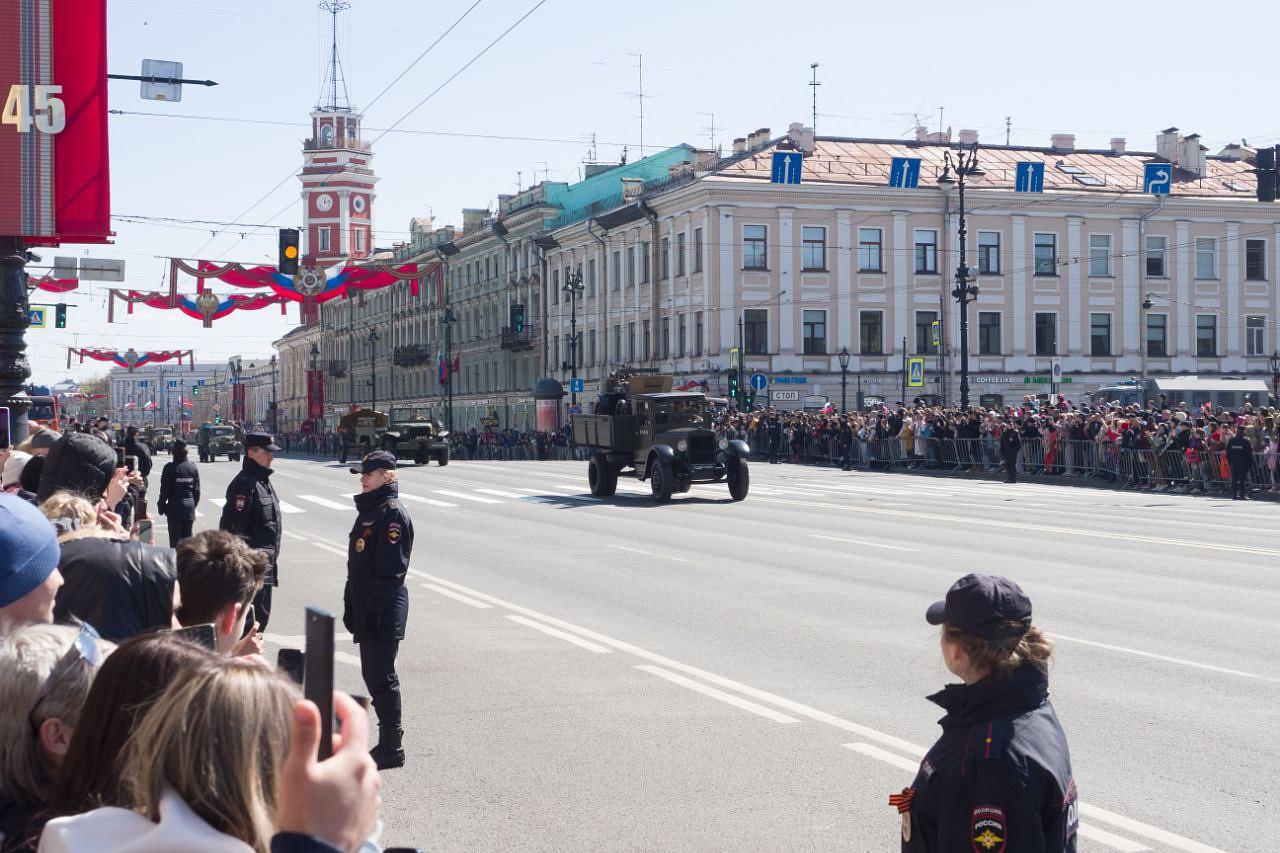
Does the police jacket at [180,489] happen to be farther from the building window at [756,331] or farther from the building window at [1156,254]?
the building window at [1156,254]

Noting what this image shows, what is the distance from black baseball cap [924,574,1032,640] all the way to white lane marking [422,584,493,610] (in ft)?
35.8

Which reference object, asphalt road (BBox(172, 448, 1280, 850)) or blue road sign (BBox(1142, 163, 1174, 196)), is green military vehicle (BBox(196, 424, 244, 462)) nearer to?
blue road sign (BBox(1142, 163, 1174, 196))

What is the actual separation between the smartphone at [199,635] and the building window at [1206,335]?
69.9 meters

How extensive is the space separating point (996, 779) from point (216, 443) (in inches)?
2827

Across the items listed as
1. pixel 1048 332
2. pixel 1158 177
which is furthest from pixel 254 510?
pixel 1048 332

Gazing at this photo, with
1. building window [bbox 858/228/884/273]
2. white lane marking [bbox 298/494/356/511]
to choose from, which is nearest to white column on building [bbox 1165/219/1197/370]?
building window [bbox 858/228/884/273]

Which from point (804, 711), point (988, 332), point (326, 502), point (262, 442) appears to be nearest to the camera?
point (804, 711)

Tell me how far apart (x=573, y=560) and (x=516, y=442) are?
52076 mm

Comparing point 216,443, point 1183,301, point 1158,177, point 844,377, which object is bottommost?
point 216,443

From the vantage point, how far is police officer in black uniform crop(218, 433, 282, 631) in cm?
1062

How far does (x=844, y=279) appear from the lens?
209 ft

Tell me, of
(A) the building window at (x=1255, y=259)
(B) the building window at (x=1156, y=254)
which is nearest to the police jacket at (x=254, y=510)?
Result: (B) the building window at (x=1156, y=254)

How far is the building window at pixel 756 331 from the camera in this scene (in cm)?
6231

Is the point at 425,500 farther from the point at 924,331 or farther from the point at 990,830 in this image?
→ the point at 924,331
